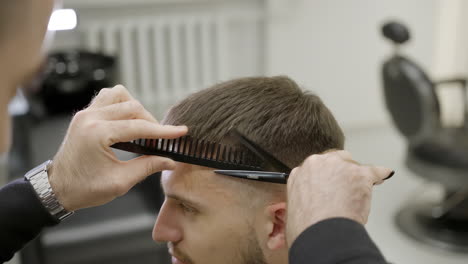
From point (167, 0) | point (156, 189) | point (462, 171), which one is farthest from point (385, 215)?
point (167, 0)

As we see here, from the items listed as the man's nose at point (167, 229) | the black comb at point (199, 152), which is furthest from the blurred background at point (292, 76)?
the black comb at point (199, 152)

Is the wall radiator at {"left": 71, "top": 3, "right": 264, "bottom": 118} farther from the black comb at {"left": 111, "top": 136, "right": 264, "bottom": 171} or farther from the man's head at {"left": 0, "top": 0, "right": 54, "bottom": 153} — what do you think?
the man's head at {"left": 0, "top": 0, "right": 54, "bottom": 153}

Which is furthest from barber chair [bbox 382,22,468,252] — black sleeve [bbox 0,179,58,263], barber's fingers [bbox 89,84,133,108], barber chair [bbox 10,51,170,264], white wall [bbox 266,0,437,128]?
black sleeve [bbox 0,179,58,263]

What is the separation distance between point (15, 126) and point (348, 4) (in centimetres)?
223

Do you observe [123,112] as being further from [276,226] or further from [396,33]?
[396,33]

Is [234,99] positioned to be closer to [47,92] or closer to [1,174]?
[47,92]

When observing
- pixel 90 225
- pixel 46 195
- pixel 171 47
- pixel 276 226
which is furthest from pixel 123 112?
pixel 171 47

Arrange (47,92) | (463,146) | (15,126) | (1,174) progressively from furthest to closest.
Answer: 1. (1,174)
2. (47,92)
3. (463,146)
4. (15,126)

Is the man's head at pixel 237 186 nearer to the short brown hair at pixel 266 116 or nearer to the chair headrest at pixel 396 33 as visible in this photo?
the short brown hair at pixel 266 116

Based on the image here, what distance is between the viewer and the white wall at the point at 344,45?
348 centimetres

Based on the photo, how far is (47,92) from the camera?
2.63 metres

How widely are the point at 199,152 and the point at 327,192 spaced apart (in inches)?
11.8

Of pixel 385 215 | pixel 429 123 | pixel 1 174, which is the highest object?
pixel 429 123

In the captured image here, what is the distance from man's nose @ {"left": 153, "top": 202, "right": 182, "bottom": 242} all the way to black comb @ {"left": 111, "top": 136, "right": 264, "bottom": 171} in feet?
0.45
